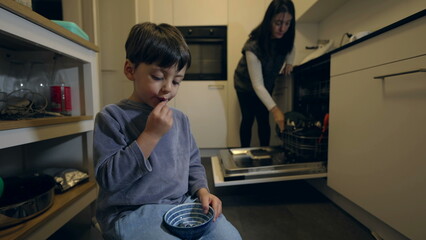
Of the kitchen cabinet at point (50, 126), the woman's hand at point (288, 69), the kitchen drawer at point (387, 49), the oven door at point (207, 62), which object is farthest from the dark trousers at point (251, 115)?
the kitchen cabinet at point (50, 126)

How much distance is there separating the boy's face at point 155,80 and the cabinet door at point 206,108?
153 cm

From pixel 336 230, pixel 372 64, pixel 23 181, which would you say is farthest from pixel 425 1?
pixel 23 181

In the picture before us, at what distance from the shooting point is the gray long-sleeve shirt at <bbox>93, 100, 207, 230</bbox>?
0.46 meters

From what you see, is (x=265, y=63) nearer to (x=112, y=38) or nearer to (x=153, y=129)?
(x=153, y=129)

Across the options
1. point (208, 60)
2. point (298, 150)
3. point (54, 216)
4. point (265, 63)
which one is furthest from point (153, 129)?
point (208, 60)

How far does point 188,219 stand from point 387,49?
0.81 metres

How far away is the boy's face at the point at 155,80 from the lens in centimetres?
50

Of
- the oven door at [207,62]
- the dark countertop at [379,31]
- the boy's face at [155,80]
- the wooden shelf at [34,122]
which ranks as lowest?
the wooden shelf at [34,122]

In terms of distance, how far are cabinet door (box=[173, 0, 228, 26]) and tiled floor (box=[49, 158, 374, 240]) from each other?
1.47 m

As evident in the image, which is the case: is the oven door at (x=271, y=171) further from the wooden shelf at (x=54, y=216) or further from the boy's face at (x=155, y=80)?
the boy's face at (x=155, y=80)

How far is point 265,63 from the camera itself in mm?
1436

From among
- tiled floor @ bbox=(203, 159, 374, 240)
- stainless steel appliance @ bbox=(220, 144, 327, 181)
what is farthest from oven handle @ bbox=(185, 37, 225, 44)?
tiled floor @ bbox=(203, 159, 374, 240)

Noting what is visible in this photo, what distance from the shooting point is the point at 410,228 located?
661 millimetres

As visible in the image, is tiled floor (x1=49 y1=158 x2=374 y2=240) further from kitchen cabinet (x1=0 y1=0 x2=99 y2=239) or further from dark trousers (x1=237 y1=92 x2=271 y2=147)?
dark trousers (x1=237 y1=92 x2=271 y2=147)
